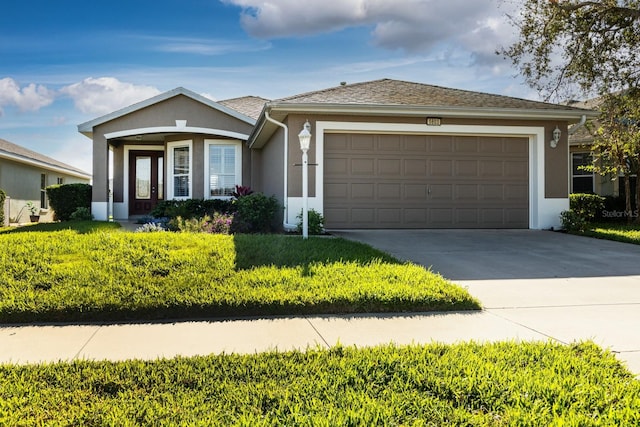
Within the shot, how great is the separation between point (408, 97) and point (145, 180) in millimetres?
11514

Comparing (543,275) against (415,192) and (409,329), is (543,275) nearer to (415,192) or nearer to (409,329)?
(409,329)

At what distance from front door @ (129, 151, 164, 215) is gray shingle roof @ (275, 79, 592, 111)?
371 inches

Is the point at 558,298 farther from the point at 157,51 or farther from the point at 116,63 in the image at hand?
the point at 116,63

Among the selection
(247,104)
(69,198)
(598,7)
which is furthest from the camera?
(247,104)

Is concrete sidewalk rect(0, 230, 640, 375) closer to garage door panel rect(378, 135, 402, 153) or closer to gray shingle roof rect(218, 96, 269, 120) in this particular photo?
garage door panel rect(378, 135, 402, 153)

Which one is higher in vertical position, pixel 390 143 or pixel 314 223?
pixel 390 143

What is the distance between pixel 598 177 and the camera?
56.7ft

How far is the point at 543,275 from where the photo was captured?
669 centimetres

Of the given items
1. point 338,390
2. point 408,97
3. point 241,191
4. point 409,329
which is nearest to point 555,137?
point 408,97

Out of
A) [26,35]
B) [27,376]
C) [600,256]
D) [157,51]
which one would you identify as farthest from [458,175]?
[26,35]

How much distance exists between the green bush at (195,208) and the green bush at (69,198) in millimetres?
3439

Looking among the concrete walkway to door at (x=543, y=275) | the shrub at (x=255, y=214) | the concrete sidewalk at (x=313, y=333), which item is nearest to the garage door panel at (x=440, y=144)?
the concrete walkway to door at (x=543, y=275)

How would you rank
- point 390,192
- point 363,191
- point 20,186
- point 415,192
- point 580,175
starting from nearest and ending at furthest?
1. point 363,191
2. point 390,192
3. point 415,192
4. point 580,175
5. point 20,186

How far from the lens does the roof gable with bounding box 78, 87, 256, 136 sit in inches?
589
